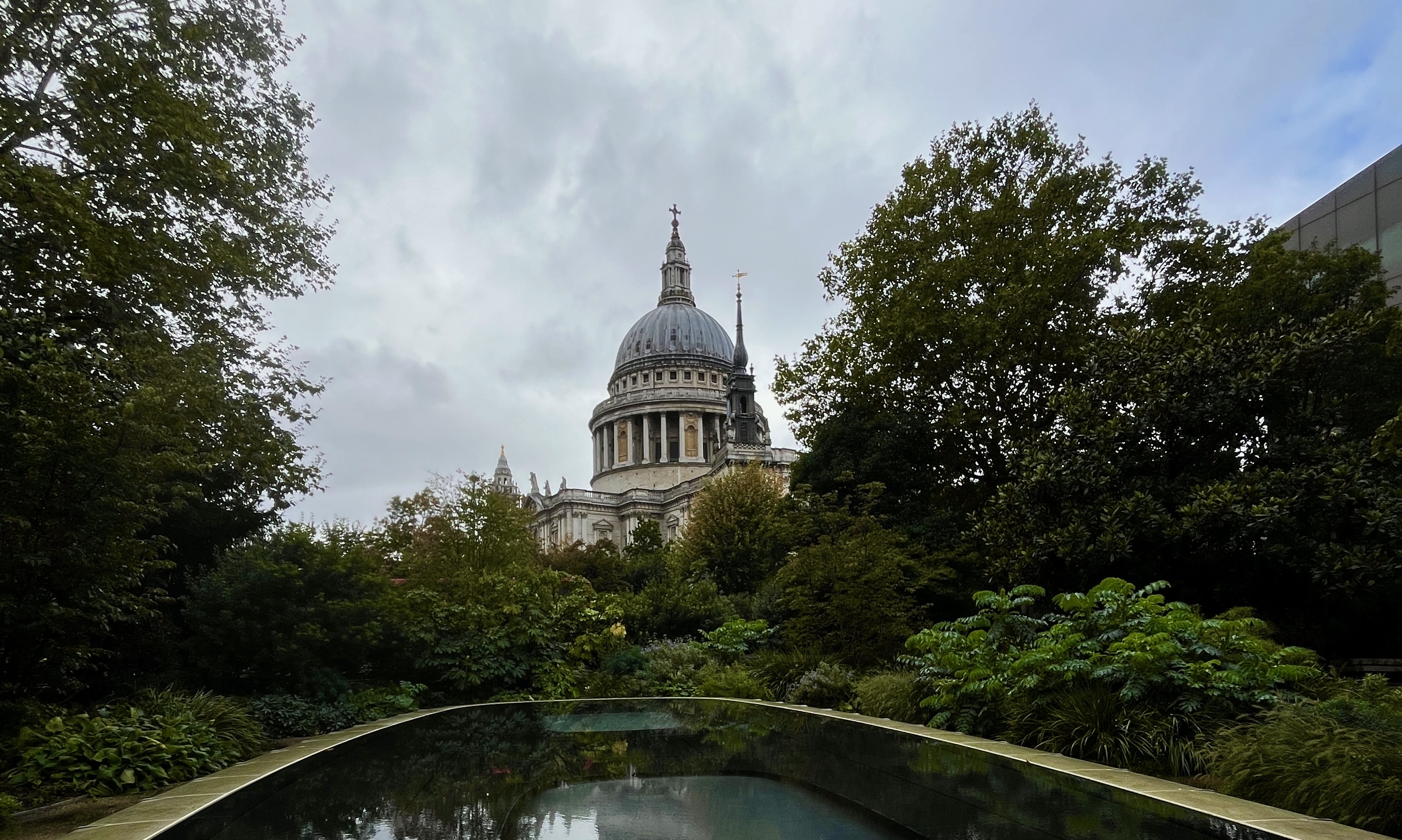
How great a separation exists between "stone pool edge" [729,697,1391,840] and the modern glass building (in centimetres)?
1841

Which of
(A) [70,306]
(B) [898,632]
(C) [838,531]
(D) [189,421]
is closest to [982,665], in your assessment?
(B) [898,632]

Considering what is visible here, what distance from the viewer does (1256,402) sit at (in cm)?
1585

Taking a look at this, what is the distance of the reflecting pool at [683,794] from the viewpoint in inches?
207

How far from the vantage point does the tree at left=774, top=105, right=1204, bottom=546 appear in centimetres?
1973

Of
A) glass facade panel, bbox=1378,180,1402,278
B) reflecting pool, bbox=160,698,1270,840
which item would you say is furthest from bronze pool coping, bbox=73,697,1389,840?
glass facade panel, bbox=1378,180,1402,278

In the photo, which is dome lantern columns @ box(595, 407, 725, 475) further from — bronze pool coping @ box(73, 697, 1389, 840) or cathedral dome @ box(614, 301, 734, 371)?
bronze pool coping @ box(73, 697, 1389, 840)

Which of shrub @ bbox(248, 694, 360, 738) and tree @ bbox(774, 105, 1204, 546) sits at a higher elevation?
tree @ bbox(774, 105, 1204, 546)

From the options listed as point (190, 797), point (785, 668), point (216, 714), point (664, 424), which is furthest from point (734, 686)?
point (664, 424)

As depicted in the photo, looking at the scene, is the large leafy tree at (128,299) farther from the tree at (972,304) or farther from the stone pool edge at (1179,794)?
the tree at (972,304)

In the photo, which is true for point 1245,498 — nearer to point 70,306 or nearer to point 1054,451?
point 1054,451

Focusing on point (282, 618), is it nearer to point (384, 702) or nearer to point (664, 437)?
point (384, 702)

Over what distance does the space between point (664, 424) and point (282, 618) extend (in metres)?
85.9

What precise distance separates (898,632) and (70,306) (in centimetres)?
1335

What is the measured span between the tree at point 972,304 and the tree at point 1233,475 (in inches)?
94.5
